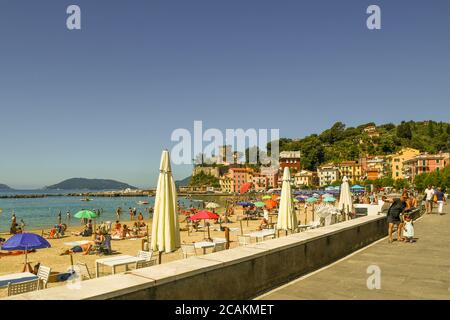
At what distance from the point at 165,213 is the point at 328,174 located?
433ft

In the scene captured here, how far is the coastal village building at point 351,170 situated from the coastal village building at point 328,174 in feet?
6.81

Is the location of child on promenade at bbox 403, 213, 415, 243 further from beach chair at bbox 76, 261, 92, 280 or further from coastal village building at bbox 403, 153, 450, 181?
coastal village building at bbox 403, 153, 450, 181

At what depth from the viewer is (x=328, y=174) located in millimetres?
134250

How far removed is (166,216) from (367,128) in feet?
653

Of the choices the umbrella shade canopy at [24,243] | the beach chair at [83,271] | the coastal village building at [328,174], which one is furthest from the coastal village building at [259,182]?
the beach chair at [83,271]

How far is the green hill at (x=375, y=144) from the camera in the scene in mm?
144000

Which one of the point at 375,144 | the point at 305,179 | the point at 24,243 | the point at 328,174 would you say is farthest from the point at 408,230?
the point at 375,144

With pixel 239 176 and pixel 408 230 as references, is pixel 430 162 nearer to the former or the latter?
pixel 239 176

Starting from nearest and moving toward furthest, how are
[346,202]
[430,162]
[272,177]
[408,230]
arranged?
[408,230] → [346,202] → [430,162] → [272,177]

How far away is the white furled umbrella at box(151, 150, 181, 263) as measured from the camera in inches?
330

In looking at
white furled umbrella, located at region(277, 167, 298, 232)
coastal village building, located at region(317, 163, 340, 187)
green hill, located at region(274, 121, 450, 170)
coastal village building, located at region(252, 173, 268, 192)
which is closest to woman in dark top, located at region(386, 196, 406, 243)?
white furled umbrella, located at region(277, 167, 298, 232)

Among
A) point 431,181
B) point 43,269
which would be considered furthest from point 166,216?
point 431,181

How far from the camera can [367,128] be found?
191 m

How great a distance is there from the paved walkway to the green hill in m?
141
